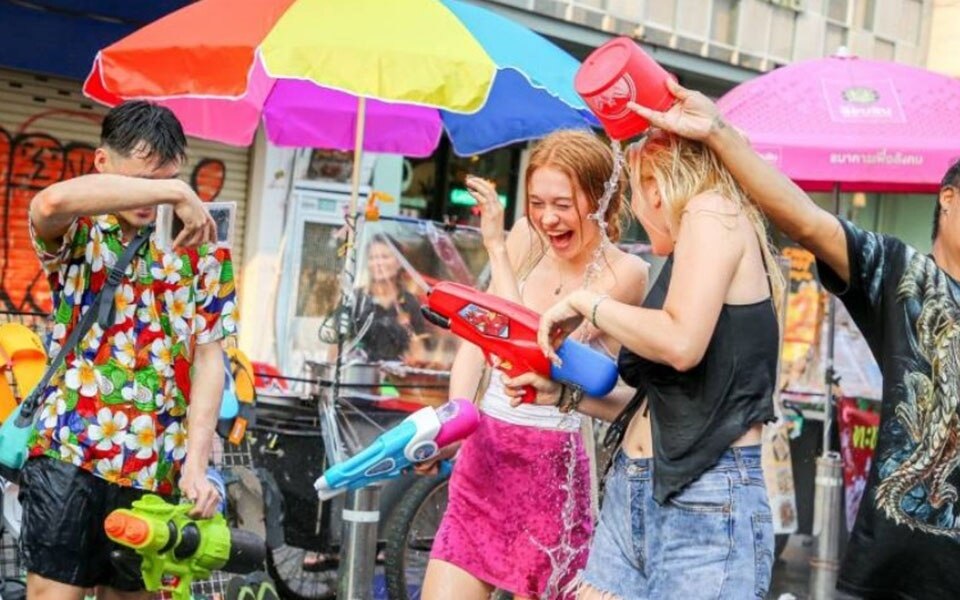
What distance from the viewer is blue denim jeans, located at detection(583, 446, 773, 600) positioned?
10.6 ft

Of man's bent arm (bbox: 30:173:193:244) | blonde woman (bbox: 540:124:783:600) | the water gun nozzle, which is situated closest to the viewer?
blonde woman (bbox: 540:124:783:600)

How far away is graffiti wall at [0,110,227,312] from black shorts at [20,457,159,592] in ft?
23.9

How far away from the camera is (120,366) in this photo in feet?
12.6

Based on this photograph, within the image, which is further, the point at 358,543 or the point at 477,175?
the point at 477,175

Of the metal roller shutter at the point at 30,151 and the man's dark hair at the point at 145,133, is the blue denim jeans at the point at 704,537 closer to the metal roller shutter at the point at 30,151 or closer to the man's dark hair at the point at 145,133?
the man's dark hair at the point at 145,133

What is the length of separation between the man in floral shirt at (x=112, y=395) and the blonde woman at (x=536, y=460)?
80cm

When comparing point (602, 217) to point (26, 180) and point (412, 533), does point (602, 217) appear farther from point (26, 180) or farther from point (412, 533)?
point (26, 180)

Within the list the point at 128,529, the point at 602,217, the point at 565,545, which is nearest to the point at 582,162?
the point at 602,217

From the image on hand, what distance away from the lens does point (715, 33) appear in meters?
17.3

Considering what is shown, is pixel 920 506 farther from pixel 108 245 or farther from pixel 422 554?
pixel 422 554

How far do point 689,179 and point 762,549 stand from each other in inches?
33.3

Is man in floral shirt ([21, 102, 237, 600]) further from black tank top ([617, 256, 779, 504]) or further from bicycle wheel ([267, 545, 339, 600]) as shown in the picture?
bicycle wheel ([267, 545, 339, 600])

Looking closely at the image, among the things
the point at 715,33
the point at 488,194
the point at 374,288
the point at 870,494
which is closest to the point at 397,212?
the point at 715,33

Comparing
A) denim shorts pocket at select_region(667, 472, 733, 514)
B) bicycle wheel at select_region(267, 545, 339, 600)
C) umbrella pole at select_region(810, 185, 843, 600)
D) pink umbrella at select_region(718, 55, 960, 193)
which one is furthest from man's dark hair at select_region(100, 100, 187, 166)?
umbrella pole at select_region(810, 185, 843, 600)
